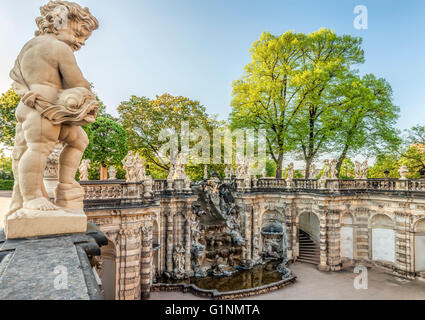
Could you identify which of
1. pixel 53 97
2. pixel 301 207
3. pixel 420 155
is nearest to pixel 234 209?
pixel 301 207

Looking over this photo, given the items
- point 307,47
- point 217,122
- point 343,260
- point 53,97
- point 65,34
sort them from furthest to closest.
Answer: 1. point 217,122
2. point 307,47
3. point 343,260
4. point 65,34
5. point 53,97

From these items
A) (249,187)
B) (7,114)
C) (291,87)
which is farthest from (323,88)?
(7,114)

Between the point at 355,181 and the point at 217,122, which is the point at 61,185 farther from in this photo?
the point at 217,122

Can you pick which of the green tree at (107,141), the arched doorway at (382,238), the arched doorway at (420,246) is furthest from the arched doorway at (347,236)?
the green tree at (107,141)

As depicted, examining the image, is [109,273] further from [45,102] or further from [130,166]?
[45,102]

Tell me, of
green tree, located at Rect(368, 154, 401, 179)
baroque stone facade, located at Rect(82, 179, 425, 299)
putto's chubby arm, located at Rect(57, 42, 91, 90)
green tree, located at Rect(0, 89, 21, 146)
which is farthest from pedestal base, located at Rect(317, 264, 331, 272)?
green tree, located at Rect(0, 89, 21, 146)

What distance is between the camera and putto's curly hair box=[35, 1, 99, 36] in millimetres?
4152

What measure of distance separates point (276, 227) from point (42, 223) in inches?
887

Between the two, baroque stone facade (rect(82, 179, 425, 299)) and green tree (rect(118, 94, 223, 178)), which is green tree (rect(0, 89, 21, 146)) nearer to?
green tree (rect(118, 94, 223, 178))

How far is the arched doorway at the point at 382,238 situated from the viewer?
20.2 metres

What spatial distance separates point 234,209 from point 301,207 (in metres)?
5.92

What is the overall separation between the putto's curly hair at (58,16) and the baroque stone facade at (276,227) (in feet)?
30.5

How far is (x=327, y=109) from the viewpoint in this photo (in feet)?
79.6
